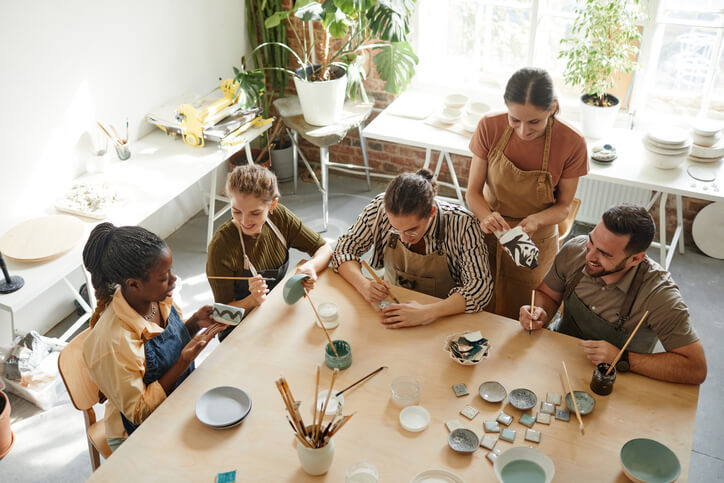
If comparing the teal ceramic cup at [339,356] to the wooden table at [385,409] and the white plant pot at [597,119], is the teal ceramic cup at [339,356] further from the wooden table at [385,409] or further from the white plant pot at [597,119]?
the white plant pot at [597,119]

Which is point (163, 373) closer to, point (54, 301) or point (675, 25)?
point (54, 301)

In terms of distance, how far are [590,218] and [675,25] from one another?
4.53ft

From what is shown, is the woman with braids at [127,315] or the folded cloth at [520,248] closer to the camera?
the woman with braids at [127,315]

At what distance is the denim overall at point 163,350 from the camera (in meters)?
2.14

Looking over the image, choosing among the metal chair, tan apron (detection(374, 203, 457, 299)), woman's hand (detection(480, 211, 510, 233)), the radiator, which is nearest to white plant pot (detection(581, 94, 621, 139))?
the radiator

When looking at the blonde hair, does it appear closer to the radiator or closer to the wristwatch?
the wristwatch

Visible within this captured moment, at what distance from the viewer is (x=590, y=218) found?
4543 millimetres

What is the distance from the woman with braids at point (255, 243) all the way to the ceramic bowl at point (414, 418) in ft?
2.40

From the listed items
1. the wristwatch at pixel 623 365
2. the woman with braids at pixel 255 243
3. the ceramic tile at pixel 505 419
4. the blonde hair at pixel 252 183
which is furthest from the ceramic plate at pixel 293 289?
the wristwatch at pixel 623 365

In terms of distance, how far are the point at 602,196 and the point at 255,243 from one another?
2.79 m

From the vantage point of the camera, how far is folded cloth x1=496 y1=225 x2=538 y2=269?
235 centimetres

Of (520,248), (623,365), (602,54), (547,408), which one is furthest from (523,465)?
(602,54)

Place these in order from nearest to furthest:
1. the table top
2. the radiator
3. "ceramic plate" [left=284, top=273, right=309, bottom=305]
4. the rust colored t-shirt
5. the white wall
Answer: "ceramic plate" [left=284, top=273, right=309, bottom=305] < the rust colored t-shirt < the table top < the white wall < the radiator

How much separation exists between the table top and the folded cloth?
1.94 m
